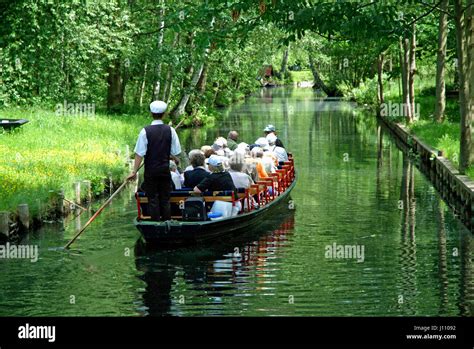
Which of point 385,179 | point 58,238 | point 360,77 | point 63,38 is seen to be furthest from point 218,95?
point 58,238

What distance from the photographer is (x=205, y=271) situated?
16078mm

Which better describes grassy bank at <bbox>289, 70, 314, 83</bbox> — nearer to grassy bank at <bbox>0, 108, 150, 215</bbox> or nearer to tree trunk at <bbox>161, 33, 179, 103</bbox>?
tree trunk at <bbox>161, 33, 179, 103</bbox>

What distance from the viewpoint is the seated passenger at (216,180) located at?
18047 millimetres

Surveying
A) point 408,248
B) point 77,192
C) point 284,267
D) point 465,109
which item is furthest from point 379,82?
point 284,267

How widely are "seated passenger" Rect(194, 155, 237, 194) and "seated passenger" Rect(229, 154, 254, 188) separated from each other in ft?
3.44

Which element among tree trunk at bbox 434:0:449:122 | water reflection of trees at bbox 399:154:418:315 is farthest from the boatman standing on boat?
tree trunk at bbox 434:0:449:122

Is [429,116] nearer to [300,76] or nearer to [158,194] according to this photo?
[158,194]

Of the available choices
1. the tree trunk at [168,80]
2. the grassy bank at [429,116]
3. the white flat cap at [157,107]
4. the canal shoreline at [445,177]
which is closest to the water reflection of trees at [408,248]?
the canal shoreline at [445,177]

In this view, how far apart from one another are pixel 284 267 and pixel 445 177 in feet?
34.0

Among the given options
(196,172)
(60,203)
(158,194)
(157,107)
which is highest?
(157,107)

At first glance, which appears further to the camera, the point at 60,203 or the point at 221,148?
the point at 221,148

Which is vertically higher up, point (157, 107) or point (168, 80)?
point (168, 80)
